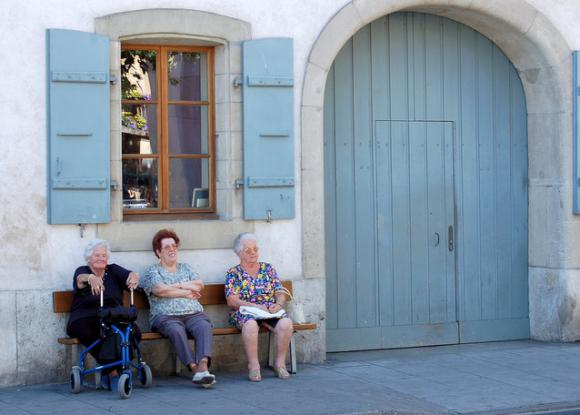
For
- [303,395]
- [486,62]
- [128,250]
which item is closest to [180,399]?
[303,395]

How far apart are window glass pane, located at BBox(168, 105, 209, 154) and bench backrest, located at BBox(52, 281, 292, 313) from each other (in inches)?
45.2

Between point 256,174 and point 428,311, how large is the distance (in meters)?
2.27

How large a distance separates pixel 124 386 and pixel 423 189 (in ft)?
12.0

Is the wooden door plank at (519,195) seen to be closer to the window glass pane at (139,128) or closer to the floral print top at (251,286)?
the floral print top at (251,286)

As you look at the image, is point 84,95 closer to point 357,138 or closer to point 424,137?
point 357,138

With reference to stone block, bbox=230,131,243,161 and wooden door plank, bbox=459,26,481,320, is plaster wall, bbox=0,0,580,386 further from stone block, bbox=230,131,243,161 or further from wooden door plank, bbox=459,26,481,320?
wooden door plank, bbox=459,26,481,320

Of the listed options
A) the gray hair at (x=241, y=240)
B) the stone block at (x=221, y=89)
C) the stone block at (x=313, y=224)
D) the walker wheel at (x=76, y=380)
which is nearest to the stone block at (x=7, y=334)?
the walker wheel at (x=76, y=380)

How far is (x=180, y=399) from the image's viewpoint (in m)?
7.85

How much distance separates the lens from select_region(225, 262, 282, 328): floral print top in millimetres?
8805

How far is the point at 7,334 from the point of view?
8406 mm

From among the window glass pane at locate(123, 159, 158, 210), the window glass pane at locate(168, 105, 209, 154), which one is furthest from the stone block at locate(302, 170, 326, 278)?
the window glass pane at locate(123, 159, 158, 210)

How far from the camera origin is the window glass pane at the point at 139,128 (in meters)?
9.05

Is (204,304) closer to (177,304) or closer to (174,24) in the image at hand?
(177,304)

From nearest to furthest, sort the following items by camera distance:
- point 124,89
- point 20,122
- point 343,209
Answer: point 20,122
point 124,89
point 343,209
